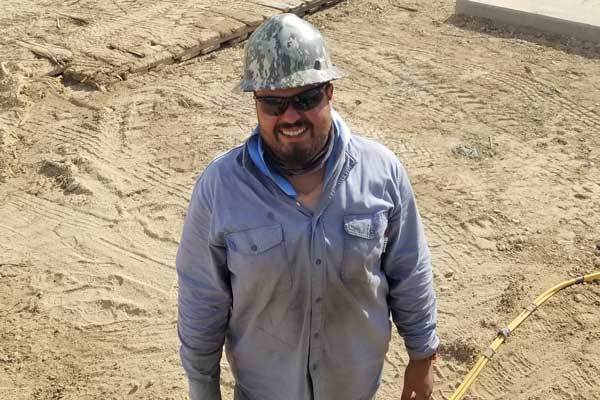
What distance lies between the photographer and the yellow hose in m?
3.95

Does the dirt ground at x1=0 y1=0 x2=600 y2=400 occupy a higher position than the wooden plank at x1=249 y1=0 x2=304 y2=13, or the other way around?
the wooden plank at x1=249 y1=0 x2=304 y2=13

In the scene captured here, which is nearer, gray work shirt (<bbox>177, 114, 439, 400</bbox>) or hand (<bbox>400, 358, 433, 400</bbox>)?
gray work shirt (<bbox>177, 114, 439, 400</bbox>)

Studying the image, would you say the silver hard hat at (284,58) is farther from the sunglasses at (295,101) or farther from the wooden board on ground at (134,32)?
the wooden board on ground at (134,32)

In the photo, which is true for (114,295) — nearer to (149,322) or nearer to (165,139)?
(149,322)

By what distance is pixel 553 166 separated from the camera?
5.90 m

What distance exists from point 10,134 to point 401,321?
5011 millimetres

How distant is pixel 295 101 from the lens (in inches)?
88.8

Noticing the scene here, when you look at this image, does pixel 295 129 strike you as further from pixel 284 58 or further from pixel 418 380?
pixel 418 380

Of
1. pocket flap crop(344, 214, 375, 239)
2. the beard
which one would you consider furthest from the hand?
the beard

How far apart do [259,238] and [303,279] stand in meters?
0.21

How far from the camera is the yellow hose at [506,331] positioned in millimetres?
3949

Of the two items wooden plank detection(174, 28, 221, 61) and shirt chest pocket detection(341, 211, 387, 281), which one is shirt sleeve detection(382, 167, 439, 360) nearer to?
shirt chest pocket detection(341, 211, 387, 281)

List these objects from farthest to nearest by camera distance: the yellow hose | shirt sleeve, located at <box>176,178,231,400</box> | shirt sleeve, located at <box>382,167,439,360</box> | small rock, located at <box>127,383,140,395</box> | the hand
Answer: small rock, located at <box>127,383,140,395</box>
the yellow hose
the hand
shirt sleeve, located at <box>382,167,439,360</box>
shirt sleeve, located at <box>176,178,231,400</box>

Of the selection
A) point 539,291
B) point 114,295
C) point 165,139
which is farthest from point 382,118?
point 114,295
